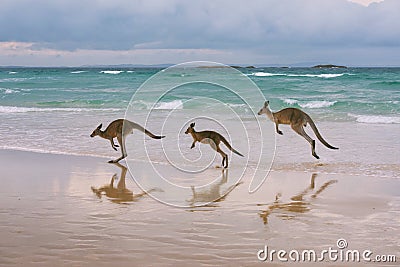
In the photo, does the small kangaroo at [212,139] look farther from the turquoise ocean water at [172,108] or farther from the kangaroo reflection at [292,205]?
the kangaroo reflection at [292,205]

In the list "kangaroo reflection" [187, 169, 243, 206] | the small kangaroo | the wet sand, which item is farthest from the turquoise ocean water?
"kangaroo reflection" [187, 169, 243, 206]

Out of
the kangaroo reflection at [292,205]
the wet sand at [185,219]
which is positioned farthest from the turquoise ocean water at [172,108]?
the kangaroo reflection at [292,205]

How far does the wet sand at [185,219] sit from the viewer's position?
4543 millimetres

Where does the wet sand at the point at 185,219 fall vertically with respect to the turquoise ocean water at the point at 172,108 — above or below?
below

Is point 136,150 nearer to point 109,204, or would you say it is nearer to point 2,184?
point 2,184

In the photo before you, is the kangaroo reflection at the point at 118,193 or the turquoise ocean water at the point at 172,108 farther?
the turquoise ocean water at the point at 172,108

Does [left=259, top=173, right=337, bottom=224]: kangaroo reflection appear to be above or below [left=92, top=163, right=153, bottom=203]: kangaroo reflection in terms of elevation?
above

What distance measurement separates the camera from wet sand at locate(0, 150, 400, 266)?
454cm

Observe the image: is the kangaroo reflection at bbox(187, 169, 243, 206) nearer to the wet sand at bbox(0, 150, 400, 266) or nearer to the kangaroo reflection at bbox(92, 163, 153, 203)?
the wet sand at bbox(0, 150, 400, 266)

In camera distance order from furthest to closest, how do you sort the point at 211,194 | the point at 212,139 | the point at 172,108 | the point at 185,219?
the point at 172,108 → the point at 212,139 → the point at 211,194 → the point at 185,219

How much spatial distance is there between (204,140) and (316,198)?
2.50 meters

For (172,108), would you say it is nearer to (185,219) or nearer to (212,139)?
(212,139)

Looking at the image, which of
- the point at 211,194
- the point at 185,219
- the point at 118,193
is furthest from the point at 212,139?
the point at 185,219

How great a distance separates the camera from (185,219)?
18.2 ft
